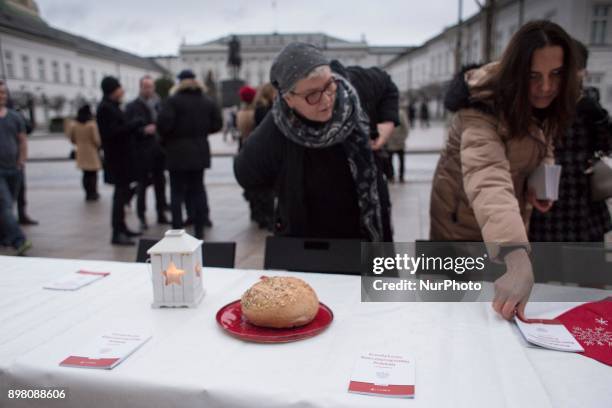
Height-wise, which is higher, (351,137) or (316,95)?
(316,95)

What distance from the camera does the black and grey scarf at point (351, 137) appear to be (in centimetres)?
179

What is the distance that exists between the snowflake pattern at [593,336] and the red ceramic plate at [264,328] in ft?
1.98

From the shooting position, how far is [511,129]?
1562 mm

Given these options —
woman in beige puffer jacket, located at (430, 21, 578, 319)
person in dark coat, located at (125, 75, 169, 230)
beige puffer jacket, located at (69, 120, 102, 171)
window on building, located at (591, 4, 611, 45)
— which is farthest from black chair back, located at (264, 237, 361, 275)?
beige puffer jacket, located at (69, 120, 102, 171)

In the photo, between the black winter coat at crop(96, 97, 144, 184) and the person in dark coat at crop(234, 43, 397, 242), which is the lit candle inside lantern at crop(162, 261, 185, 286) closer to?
the person in dark coat at crop(234, 43, 397, 242)

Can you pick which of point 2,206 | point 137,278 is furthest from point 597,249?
point 2,206

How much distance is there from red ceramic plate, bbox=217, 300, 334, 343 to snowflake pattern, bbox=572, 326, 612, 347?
60 centimetres

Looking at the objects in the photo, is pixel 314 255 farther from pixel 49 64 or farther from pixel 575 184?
pixel 49 64

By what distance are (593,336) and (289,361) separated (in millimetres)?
738

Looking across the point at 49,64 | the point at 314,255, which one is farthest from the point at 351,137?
the point at 49,64

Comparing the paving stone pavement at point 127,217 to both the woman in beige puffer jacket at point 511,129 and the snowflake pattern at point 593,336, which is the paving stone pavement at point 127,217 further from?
the snowflake pattern at point 593,336

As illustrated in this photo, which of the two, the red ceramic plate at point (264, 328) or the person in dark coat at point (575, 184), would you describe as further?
the person in dark coat at point (575, 184)

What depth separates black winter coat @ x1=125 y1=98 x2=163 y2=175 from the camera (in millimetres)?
5071

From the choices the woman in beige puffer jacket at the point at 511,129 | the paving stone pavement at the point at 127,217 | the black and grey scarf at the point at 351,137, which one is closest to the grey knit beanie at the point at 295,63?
the black and grey scarf at the point at 351,137
